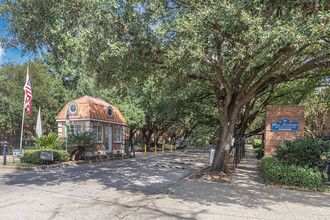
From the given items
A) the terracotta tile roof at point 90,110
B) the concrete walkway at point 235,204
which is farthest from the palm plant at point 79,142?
the concrete walkway at point 235,204

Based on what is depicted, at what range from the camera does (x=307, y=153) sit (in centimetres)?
778

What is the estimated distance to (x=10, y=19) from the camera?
7836 mm

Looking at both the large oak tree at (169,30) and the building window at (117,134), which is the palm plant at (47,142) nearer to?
the building window at (117,134)

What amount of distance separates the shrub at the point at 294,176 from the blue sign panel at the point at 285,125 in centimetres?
333

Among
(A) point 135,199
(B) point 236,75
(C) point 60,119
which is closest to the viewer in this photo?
(A) point 135,199

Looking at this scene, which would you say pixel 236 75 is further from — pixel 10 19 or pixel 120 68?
pixel 10 19

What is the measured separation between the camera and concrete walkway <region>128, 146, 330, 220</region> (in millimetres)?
4902

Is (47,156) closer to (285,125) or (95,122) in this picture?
(95,122)

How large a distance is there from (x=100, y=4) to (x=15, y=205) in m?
6.29

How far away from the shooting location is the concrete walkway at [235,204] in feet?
16.1

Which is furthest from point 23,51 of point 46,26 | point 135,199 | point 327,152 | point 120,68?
point 327,152

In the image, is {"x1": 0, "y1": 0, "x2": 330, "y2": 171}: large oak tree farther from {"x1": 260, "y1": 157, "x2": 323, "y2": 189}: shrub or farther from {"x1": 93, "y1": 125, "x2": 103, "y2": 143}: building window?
{"x1": 93, "y1": 125, "x2": 103, "y2": 143}: building window

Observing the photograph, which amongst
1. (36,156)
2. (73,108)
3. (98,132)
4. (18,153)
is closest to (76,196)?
(36,156)

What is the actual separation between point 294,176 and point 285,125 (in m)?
4.08
